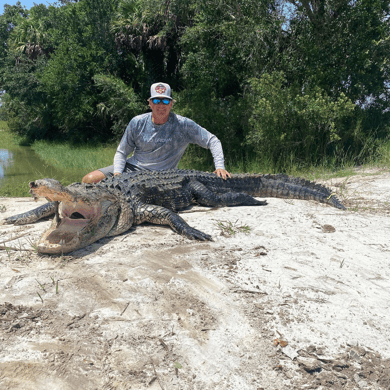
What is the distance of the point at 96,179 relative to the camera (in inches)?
181

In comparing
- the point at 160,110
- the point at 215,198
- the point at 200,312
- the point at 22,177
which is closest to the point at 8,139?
the point at 22,177

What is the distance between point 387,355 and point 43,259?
2.63m

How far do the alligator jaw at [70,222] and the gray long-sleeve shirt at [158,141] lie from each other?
5.11 feet

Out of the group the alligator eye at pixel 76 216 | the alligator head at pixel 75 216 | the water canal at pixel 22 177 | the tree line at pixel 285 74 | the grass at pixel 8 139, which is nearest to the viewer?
the alligator head at pixel 75 216

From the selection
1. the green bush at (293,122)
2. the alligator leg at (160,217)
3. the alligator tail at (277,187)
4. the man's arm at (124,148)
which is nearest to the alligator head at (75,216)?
the alligator leg at (160,217)

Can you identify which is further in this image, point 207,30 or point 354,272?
point 207,30

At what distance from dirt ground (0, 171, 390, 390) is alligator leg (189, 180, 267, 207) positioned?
3.50 feet

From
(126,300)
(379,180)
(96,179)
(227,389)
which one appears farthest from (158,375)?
(379,180)

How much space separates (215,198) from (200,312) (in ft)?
8.24

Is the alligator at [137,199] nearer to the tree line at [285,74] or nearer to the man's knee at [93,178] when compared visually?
the man's knee at [93,178]

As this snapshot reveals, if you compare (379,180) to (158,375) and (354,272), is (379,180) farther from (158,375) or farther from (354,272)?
(158,375)

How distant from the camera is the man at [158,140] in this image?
4.43 m

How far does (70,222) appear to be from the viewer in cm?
277

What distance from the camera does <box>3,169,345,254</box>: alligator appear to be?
270cm
